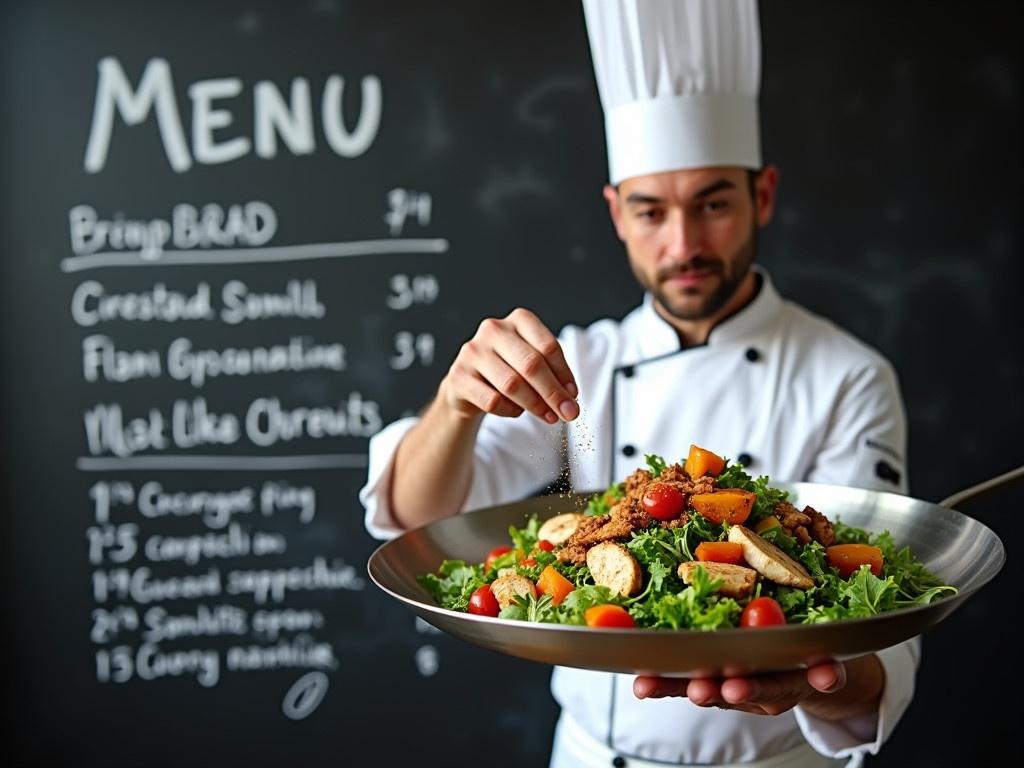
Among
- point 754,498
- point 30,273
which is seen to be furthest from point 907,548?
point 30,273

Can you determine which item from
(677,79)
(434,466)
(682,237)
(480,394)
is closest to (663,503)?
(480,394)

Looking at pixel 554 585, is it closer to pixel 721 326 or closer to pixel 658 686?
pixel 658 686

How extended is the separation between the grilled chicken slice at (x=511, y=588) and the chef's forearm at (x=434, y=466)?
1.45ft

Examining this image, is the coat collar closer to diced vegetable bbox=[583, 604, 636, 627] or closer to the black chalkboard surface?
the black chalkboard surface

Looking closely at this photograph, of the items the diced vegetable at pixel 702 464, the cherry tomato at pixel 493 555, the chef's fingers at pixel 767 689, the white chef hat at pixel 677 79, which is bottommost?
the chef's fingers at pixel 767 689

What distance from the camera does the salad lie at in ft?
3.63

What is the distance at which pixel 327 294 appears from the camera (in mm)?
2941

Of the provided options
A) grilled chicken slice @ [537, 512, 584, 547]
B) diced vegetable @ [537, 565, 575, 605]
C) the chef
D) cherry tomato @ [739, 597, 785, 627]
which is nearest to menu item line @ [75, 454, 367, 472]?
the chef

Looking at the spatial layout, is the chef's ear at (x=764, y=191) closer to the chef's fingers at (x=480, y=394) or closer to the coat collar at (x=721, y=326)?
the coat collar at (x=721, y=326)

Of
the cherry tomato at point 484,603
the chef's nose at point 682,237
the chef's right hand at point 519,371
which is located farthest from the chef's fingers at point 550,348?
the chef's nose at point 682,237

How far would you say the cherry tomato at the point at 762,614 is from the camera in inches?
42.0

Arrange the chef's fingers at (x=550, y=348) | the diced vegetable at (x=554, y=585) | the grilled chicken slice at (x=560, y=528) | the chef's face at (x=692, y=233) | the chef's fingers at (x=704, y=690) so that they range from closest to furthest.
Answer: the chef's fingers at (x=704, y=690), the diced vegetable at (x=554, y=585), the chef's fingers at (x=550, y=348), the grilled chicken slice at (x=560, y=528), the chef's face at (x=692, y=233)

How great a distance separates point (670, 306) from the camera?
2068 mm

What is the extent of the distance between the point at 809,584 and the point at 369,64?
220 cm
